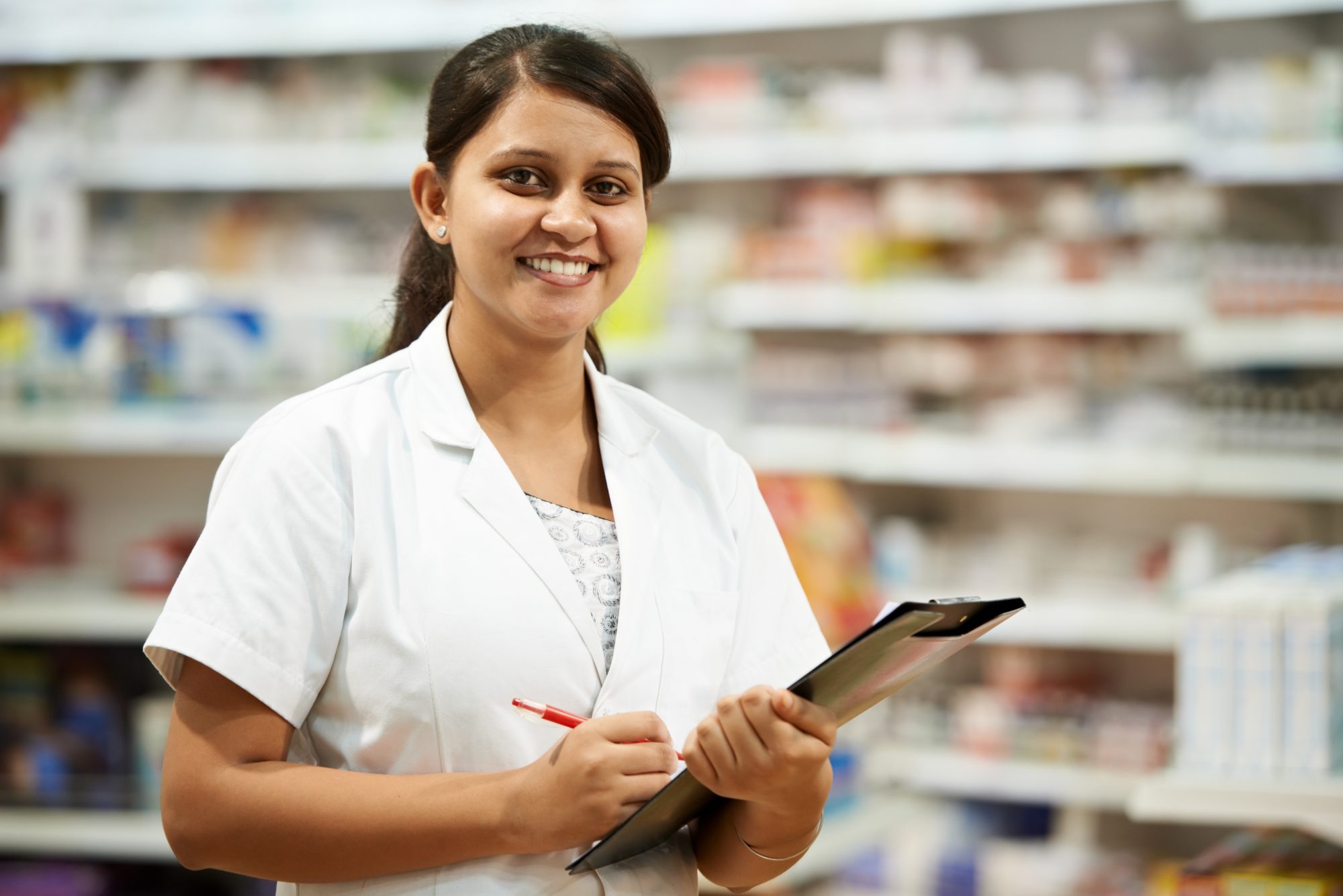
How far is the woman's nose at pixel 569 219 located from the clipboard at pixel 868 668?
42 cm

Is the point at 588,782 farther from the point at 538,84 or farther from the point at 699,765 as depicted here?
the point at 538,84

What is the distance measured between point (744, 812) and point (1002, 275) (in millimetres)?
2948

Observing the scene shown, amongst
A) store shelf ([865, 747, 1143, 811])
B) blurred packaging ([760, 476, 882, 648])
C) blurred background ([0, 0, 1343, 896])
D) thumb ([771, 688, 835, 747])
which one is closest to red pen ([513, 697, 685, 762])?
thumb ([771, 688, 835, 747])

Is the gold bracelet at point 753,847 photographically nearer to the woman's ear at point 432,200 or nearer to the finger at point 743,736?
the finger at point 743,736

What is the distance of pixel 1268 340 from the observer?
133 inches

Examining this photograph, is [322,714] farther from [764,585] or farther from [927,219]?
[927,219]

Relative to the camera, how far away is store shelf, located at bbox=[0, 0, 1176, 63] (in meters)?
3.95

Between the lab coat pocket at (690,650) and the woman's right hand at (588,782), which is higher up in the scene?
the lab coat pocket at (690,650)

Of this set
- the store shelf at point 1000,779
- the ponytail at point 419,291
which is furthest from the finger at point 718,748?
the store shelf at point 1000,779

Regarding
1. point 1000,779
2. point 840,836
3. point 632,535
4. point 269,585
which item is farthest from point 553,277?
point 1000,779

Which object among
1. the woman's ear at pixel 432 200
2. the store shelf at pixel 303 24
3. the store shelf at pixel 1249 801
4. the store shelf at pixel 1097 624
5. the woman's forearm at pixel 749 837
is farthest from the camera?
the store shelf at pixel 303 24

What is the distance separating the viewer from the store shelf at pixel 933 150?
143 inches

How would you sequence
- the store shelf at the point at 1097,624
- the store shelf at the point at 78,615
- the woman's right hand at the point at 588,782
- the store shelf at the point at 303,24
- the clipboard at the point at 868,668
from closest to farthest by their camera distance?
the clipboard at the point at 868,668
the woman's right hand at the point at 588,782
the store shelf at the point at 1097,624
the store shelf at the point at 78,615
the store shelf at the point at 303,24

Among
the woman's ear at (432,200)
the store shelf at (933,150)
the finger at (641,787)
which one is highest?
the store shelf at (933,150)
